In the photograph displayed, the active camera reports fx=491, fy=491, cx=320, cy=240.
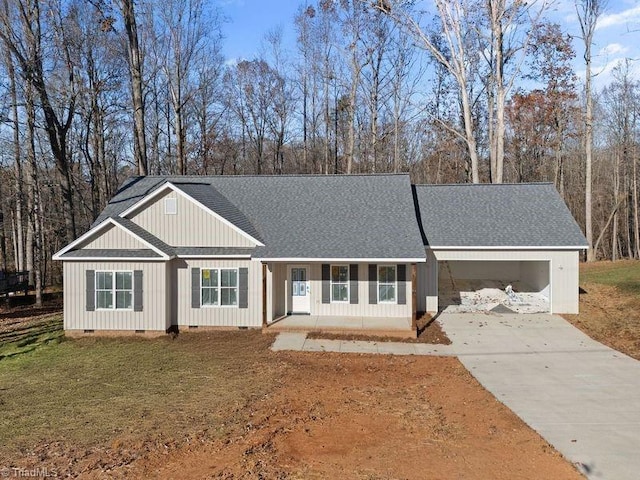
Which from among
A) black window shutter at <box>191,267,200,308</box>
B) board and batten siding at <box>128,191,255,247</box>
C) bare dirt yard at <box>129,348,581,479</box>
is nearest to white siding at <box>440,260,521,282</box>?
board and batten siding at <box>128,191,255,247</box>

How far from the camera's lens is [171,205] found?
1603 centimetres

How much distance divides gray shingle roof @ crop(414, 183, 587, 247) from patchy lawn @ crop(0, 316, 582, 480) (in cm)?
610

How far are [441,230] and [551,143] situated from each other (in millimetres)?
20719

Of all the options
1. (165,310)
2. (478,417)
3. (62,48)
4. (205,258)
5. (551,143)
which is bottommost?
(478,417)

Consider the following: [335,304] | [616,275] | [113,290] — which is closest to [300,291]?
[335,304]

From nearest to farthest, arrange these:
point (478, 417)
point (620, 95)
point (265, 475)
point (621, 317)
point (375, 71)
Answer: point (265, 475), point (478, 417), point (621, 317), point (375, 71), point (620, 95)

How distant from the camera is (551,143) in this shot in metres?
33.9

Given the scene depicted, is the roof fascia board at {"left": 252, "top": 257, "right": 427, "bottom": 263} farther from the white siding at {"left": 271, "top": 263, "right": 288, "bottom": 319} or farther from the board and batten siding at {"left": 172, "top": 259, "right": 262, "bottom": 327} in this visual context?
the white siding at {"left": 271, "top": 263, "right": 288, "bottom": 319}

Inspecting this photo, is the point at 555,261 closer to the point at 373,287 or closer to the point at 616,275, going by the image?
the point at 373,287

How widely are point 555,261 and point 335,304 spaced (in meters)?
Result: 7.81

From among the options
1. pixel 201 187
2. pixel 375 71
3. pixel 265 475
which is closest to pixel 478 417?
pixel 265 475

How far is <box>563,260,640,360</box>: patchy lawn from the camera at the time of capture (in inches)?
582

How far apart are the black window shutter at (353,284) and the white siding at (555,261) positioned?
118 inches

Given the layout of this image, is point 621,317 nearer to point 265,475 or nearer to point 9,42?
point 265,475
